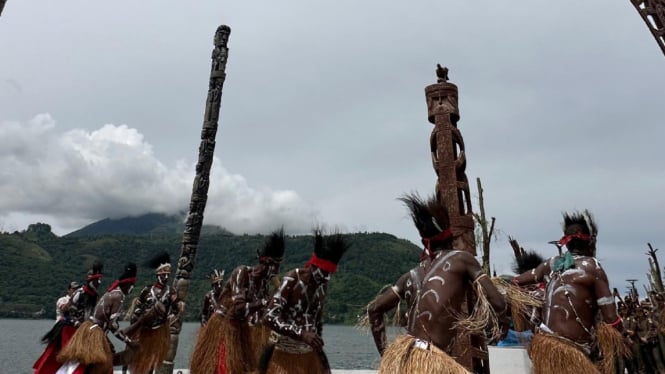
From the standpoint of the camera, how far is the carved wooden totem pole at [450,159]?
4953 millimetres

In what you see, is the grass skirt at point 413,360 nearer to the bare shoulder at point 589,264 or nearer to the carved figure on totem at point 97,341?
the bare shoulder at point 589,264

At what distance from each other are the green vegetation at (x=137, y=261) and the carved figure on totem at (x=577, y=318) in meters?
67.6

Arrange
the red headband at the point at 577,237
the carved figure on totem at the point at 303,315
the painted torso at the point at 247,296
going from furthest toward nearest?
the painted torso at the point at 247,296 < the carved figure on totem at the point at 303,315 < the red headband at the point at 577,237

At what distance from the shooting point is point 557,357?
3.64 m

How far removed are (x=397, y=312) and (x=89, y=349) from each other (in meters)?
3.39

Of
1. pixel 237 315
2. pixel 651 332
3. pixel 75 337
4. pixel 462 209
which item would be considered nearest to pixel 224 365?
pixel 237 315

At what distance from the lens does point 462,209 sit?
505 cm

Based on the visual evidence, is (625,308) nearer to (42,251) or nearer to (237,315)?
(237,315)

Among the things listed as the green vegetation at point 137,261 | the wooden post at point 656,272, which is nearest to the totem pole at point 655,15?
the wooden post at point 656,272

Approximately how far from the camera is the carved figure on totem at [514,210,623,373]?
3.65m

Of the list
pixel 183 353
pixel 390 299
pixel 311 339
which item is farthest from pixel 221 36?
pixel 183 353

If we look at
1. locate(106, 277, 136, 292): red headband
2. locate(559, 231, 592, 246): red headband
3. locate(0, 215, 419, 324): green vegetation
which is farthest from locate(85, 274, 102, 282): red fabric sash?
locate(0, 215, 419, 324): green vegetation

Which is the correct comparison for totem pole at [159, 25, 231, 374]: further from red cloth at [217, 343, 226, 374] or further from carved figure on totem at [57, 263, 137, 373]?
red cloth at [217, 343, 226, 374]

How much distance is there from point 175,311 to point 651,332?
748 centimetres
